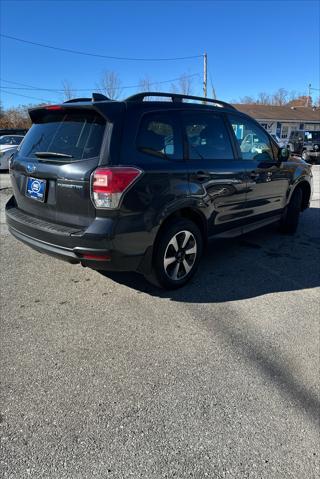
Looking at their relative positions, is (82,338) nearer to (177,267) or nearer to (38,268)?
(177,267)

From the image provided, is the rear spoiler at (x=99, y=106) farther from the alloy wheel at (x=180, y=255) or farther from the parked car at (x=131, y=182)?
the alloy wheel at (x=180, y=255)

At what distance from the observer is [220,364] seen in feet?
8.82

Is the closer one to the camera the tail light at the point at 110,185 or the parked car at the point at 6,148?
the tail light at the point at 110,185

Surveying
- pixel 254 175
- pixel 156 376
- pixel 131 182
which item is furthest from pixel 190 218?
pixel 156 376

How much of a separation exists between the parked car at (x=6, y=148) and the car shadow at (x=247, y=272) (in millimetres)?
11620

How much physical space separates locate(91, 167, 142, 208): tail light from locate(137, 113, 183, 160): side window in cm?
34

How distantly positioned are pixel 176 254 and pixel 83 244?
1047 millimetres

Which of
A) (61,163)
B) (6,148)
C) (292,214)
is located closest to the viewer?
(61,163)

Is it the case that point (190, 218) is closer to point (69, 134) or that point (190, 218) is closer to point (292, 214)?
point (69, 134)

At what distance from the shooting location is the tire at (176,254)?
3.51m

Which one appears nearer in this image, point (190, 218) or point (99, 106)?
point (99, 106)

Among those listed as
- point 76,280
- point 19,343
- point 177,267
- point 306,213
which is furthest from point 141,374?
point 306,213

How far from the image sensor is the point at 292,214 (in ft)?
19.7

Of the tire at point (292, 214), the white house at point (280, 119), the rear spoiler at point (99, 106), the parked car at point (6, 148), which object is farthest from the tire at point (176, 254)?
the white house at point (280, 119)
